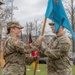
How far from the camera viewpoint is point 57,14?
22.7 feet


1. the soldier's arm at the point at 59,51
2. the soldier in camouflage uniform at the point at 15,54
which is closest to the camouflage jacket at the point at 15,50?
the soldier in camouflage uniform at the point at 15,54

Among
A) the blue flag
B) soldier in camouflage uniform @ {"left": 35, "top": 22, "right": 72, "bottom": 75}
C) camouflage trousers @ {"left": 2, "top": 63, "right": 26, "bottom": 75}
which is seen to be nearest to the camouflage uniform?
soldier in camouflage uniform @ {"left": 35, "top": 22, "right": 72, "bottom": 75}

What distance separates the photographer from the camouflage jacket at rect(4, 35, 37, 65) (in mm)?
6691

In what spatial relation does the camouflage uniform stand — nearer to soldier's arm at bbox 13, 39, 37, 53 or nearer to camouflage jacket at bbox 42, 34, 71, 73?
camouflage jacket at bbox 42, 34, 71, 73

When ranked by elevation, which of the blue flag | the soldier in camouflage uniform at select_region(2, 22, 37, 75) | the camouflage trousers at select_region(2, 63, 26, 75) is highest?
the blue flag

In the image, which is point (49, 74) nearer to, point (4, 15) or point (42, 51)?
point (42, 51)

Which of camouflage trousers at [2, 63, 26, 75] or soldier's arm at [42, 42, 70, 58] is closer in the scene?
soldier's arm at [42, 42, 70, 58]

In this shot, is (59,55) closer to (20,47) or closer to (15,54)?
(20,47)

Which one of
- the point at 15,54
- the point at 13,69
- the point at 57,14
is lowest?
the point at 13,69

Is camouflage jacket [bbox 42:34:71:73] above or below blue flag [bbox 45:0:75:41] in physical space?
below

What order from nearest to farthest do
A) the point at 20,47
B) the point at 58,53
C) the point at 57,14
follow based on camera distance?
the point at 58,53
the point at 20,47
the point at 57,14

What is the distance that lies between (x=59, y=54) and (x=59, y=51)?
64 mm

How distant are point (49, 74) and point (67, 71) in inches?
14.1

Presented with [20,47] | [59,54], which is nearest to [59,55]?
[59,54]
